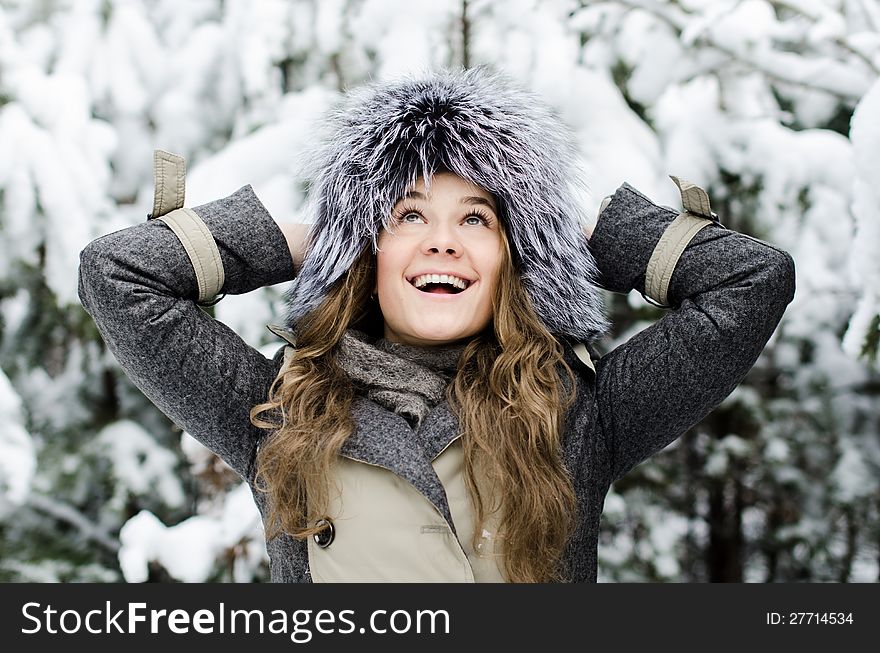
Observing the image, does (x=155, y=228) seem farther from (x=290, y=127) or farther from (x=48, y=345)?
(x=48, y=345)

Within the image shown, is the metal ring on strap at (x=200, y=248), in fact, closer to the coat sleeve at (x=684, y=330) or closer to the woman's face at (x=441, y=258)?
the woman's face at (x=441, y=258)

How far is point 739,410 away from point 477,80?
7.68 feet

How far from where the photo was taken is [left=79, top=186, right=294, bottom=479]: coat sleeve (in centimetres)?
155

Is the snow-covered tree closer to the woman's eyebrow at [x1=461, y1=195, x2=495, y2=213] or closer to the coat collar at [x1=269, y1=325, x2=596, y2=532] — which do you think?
the woman's eyebrow at [x1=461, y1=195, x2=495, y2=213]

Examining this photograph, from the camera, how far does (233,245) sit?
66.1 inches

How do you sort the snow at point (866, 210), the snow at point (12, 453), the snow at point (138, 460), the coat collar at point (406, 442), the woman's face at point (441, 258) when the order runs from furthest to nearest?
1. the snow at point (138, 460)
2. the snow at point (12, 453)
3. the snow at point (866, 210)
4. the woman's face at point (441, 258)
5. the coat collar at point (406, 442)

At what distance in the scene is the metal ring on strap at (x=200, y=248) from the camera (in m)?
1.63

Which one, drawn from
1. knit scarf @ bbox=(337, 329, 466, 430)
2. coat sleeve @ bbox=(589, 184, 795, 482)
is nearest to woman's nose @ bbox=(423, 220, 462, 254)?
knit scarf @ bbox=(337, 329, 466, 430)

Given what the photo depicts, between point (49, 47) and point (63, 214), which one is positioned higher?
point (49, 47)

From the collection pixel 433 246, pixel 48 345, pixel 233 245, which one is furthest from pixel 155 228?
pixel 48 345

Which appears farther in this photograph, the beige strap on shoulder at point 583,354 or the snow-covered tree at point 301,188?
the snow-covered tree at point 301,188

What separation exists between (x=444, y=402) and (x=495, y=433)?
0.13 m

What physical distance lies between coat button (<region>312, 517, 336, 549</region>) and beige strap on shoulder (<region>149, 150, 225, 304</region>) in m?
0.49

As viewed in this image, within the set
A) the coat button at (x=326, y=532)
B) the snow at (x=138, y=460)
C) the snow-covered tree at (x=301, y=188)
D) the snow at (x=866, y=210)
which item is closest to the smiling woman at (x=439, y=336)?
the coat button at (x=326, y=532)
